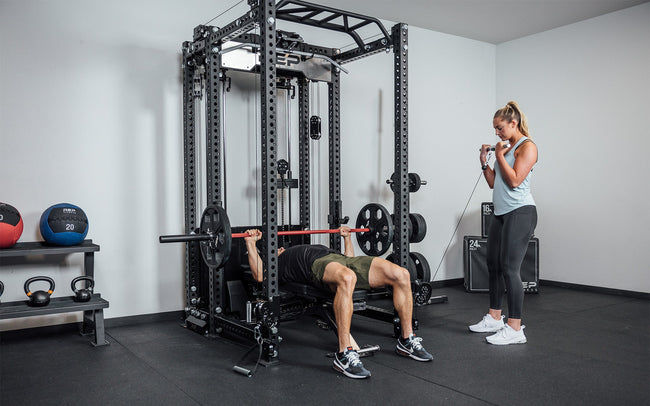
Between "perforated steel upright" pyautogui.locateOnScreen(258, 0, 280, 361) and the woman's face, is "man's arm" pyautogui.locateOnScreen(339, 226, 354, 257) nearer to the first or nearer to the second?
"perforated steel upright" pyautogui.locateOnScreen(258, 0, 280, 361)

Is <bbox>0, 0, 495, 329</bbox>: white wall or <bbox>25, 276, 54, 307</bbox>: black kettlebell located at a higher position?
<bbox>0, 0, 495, 329</bbox>: white wall

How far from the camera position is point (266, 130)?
110 inches

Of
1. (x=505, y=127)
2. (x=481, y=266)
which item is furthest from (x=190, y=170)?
(x=481, y=266)

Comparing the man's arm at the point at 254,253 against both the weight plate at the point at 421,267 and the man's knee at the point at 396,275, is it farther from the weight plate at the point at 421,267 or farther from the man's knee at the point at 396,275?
the weight plate at the point at 421,267

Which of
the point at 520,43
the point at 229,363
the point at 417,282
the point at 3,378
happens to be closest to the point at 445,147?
the point at 520,43

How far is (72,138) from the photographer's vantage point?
11.4ft

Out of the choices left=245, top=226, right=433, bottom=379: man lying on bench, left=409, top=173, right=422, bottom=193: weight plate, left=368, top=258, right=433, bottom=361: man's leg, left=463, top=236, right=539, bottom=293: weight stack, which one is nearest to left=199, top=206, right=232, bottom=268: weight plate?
left=245, top=226, right=433, bottom=379: man lying on bench

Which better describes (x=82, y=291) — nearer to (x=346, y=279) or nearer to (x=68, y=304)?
(x=68, y=304)

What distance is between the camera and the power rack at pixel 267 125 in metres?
2.80

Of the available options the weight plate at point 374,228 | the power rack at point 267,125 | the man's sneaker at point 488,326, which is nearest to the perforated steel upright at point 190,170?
the power rack at point 267,125

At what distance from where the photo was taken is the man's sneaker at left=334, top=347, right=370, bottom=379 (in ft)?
8.38

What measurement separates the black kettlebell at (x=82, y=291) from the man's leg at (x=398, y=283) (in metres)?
1.69

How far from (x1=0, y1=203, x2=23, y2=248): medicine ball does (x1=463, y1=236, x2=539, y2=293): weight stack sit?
3640 millimetres

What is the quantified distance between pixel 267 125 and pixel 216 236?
660 millimetres
